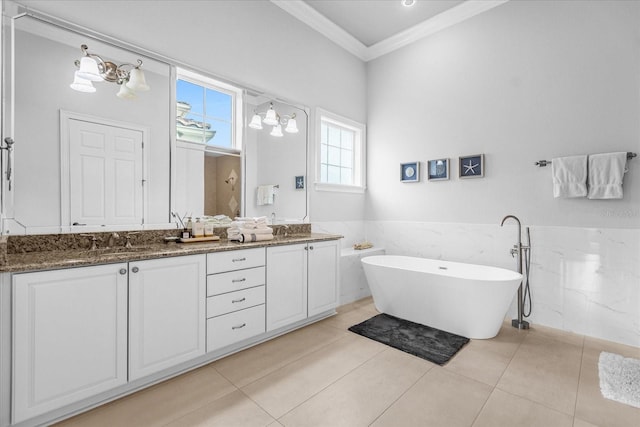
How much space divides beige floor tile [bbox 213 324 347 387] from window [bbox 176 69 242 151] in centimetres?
180

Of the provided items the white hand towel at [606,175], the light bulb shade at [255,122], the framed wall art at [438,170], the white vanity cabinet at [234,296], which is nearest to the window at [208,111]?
the light bulb shade at [255,122]

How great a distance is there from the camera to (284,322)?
8.77 feet

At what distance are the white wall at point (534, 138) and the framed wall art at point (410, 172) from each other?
0.09m

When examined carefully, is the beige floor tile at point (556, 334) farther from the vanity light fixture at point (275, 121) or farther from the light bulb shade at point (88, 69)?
the light bulb shade at point (88, 69)

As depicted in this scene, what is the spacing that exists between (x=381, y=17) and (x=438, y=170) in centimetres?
194

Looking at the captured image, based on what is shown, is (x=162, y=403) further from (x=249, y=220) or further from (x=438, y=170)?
(x=438, y=170)

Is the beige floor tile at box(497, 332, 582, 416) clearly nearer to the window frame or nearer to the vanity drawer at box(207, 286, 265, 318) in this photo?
the vanity drawer at box(207, 286, 265, 318)

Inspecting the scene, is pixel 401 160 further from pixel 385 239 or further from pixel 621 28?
pixel 621 28

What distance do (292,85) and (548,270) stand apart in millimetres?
3288

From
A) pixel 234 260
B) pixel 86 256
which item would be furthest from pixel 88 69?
pixel 234 260

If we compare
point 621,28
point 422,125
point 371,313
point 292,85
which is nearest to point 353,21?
point 292,85

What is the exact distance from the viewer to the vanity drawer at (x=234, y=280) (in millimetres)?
2164

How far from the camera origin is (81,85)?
2.00 metres

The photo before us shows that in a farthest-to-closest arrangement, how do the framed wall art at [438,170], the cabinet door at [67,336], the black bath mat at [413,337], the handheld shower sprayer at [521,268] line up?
the framed wall art at [438,170]
the handheld shower sprayer at [521,268]
the black bath mat at [413,337]
the cabinet door at [67,336]
